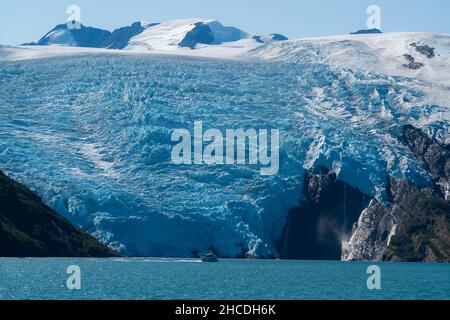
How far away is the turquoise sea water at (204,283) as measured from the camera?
63.5 m

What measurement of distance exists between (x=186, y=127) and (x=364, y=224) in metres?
30.3

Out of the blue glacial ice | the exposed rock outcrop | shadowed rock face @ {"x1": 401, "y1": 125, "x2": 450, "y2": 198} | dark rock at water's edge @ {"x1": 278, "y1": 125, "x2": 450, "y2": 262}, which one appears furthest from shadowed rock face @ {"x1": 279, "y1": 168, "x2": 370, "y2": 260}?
the exposed rock outcrop

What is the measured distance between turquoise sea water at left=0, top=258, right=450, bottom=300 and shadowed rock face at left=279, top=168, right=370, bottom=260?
37.6 meters

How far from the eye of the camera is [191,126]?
487 feet

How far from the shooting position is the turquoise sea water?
63531 mm

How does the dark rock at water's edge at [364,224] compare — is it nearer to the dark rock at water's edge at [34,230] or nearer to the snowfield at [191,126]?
the snowfield at [191,126]

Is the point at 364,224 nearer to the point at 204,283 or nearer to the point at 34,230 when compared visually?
the point at 34,230

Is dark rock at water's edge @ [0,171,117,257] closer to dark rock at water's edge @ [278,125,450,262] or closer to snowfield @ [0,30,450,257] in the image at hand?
snowfield @ [0,30,450,257]

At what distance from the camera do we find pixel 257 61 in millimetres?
177250

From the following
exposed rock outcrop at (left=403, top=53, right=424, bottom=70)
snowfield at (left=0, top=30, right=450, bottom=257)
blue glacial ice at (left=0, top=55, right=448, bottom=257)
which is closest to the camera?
blue glacial ice at (left=0, top=55, right=448, bottom=257)

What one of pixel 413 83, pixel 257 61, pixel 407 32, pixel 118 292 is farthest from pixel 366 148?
pixel 118 292

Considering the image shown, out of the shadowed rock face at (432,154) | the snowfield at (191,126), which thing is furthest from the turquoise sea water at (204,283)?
the shadowed rock face at (432,154)

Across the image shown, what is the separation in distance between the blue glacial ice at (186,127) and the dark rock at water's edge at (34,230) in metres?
5.87
